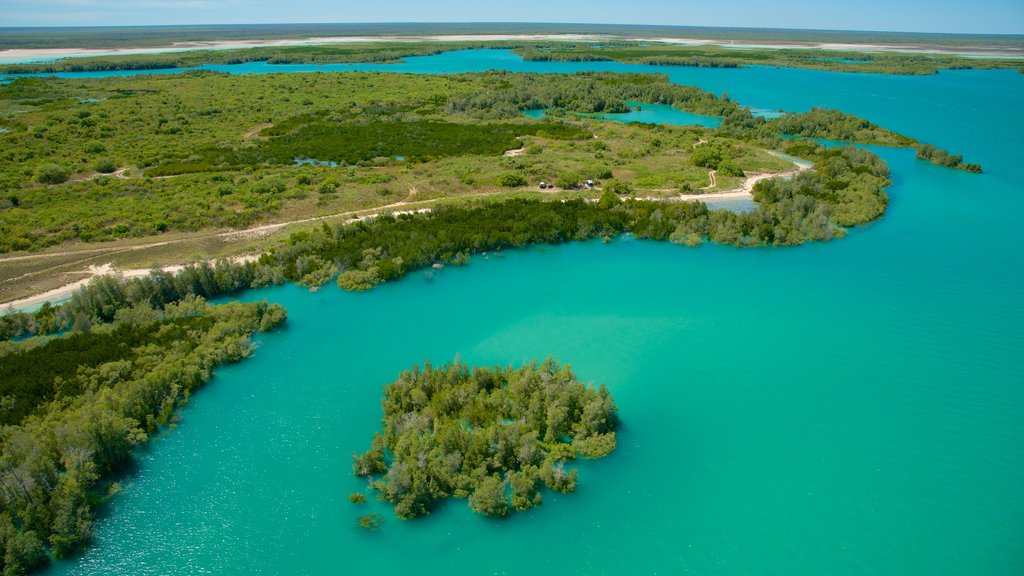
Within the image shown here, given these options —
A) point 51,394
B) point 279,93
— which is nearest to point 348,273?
point 51,394

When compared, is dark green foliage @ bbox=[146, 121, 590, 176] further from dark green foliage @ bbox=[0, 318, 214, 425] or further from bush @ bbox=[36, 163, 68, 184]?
dark green foliage @ bbox=[0, 318, 214, 425]

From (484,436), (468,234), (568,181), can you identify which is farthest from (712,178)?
(484,436)

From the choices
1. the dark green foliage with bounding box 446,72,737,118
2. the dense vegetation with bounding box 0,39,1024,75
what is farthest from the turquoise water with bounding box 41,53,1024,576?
the dense vegetation with bounding box 0,39,1024,75

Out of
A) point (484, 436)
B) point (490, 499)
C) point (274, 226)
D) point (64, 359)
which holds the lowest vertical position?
point (490, 499)

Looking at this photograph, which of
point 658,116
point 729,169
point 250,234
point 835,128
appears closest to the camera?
point 250,234

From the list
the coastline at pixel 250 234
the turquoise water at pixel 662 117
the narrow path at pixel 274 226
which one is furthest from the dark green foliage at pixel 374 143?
the coastline at pixel 250 234

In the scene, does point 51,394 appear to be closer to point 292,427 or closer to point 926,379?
point 292,427

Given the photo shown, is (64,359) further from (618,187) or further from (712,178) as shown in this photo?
(712,178)
